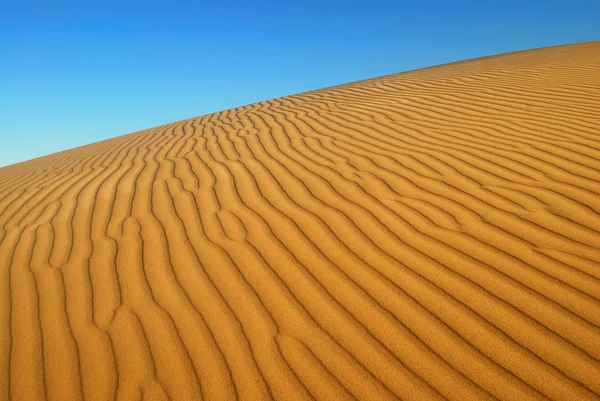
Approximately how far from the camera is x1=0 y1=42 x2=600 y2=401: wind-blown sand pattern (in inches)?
77.2

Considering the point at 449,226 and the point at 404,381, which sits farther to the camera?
the point at 449,226

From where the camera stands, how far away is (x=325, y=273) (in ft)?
8.53

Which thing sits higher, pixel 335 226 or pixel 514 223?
pixel 335 226

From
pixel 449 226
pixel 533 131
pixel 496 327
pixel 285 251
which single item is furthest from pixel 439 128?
pixel 496 327

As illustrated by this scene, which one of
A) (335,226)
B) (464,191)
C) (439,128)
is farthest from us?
(439,128)

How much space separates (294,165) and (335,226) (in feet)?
4.58

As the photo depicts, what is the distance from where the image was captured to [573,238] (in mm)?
2574

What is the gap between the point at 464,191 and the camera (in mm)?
3277

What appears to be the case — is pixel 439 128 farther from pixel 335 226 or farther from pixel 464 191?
pixel 335 226

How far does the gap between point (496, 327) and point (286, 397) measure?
0.99 m

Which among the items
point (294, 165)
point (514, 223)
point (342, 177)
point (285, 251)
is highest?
point (294, 165)

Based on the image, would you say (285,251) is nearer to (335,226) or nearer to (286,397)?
(335,226)

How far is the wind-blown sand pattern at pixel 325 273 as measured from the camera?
1.96 m

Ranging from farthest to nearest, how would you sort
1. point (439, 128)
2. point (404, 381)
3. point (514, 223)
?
point (439, 128), point (514, 223), point (404, 381)
